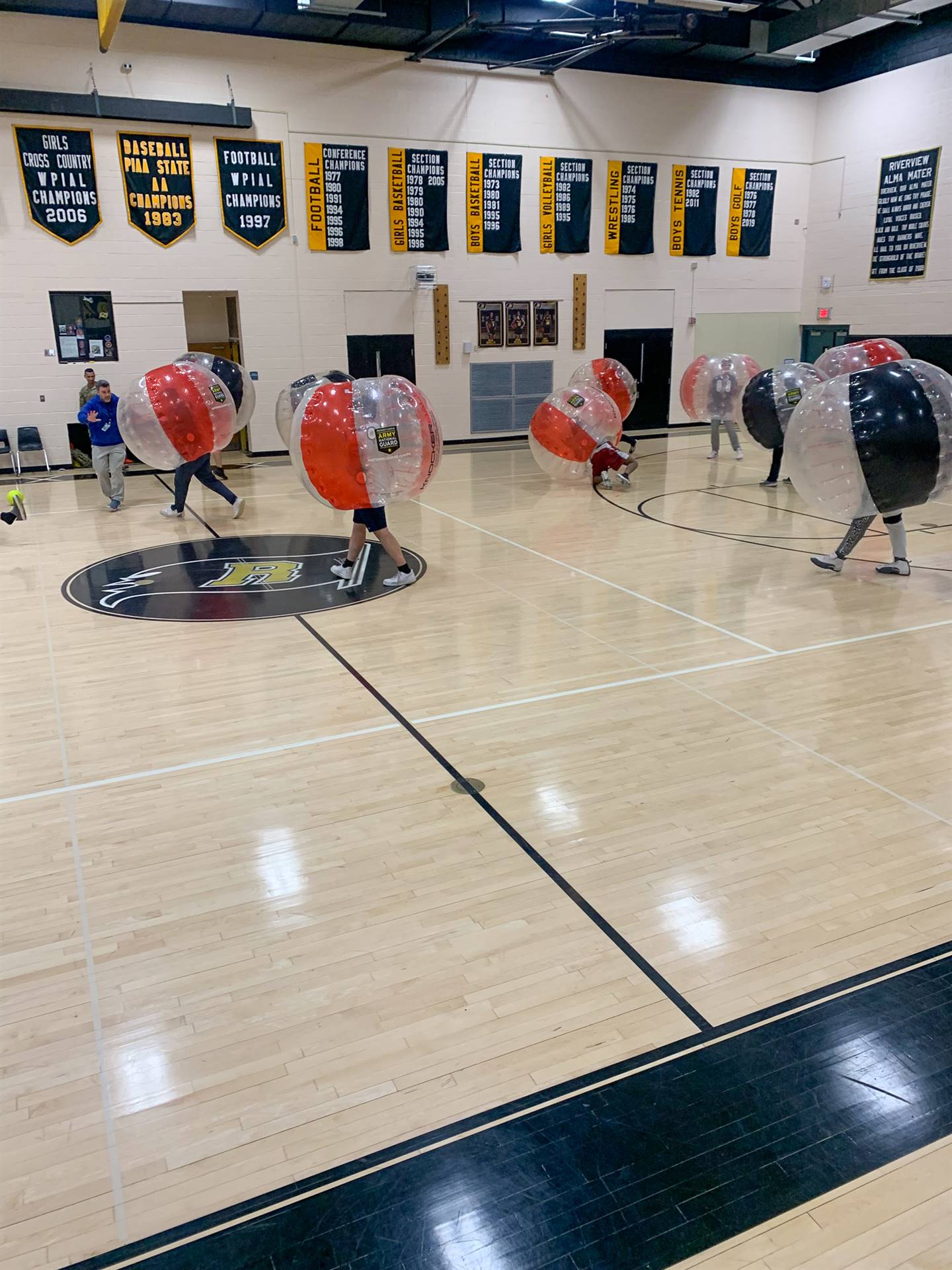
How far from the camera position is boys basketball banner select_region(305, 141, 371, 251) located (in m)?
A: 15.0

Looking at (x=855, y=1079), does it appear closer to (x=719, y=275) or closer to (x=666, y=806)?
(x=666, y=806)

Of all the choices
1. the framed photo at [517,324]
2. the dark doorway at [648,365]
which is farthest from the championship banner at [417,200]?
the dark doorway at [648,365]

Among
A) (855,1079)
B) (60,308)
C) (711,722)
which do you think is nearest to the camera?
(855,1079)

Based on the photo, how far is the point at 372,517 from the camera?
7.36 metres

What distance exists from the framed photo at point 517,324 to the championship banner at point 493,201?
3.10 ft

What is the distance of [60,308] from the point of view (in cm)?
1377

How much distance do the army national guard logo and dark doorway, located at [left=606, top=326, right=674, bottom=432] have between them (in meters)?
10.8

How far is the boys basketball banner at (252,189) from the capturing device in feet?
47.2

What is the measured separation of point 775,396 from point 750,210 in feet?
33.7

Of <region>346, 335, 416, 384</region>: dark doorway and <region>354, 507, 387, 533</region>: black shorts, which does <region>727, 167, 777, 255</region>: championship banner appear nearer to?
<region>346, 335, 416, 384</region>: dark doorway

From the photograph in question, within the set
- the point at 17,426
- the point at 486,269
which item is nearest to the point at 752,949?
the point at 17,426

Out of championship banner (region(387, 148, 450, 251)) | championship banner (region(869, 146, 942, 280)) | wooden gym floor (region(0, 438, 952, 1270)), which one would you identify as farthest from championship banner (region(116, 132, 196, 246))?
championship banner (region(869, 146, 942, 280))

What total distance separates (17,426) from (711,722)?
1269 cm

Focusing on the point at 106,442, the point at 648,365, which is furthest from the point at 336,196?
the point at 106,442
